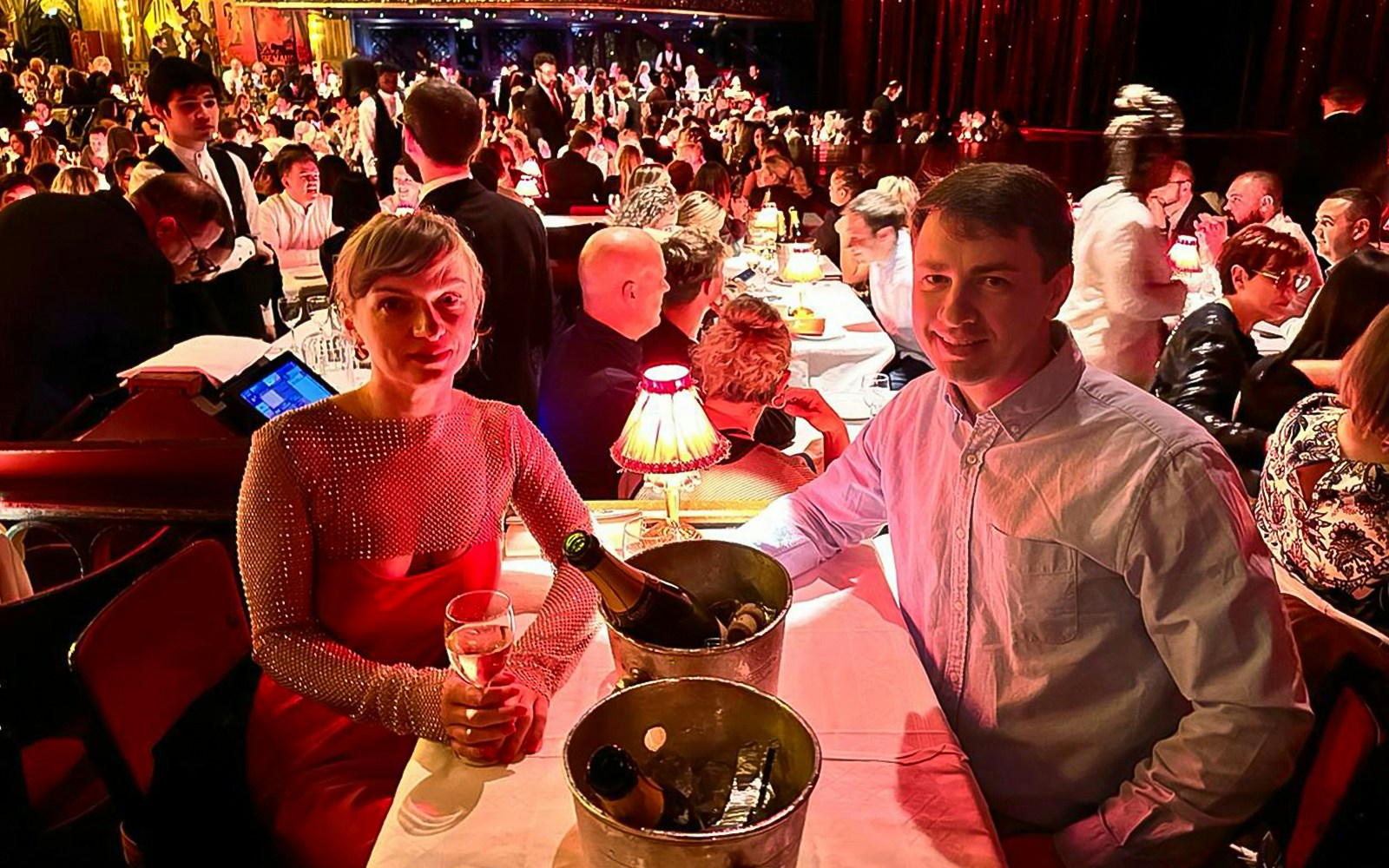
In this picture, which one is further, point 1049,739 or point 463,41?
point 463,41

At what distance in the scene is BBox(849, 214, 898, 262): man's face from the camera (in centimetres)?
439

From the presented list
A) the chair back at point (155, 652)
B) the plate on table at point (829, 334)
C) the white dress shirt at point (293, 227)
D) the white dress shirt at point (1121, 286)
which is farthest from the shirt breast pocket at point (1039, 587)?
the white dress shirt at point (293, 227)

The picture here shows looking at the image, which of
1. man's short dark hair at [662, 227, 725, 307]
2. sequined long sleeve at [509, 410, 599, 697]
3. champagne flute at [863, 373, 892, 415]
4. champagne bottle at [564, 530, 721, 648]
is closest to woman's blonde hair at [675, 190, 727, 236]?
man's short dark hair at [662, 227, 725, 307]

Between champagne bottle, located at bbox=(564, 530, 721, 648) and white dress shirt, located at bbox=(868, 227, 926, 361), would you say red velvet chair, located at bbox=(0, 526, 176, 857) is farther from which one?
white dress shirt, located at bbox=(868, 227, 926, 361)

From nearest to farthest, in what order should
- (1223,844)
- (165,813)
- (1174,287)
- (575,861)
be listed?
(575,861) < (1223,844) < (165,813) < (1174,287)

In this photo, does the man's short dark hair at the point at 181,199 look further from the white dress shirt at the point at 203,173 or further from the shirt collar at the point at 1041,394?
the shirt collar at the point at 1041,394

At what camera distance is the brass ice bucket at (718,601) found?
1.04 m

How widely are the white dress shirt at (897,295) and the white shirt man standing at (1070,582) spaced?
2914 millimetres

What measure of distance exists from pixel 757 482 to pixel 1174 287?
2.53 m

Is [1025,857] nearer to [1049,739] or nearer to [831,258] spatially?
[1049,739]

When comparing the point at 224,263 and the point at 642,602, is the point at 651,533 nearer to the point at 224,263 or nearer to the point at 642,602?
the point at 642,602

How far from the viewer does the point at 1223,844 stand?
4.11ft

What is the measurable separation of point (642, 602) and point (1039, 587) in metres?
0.54

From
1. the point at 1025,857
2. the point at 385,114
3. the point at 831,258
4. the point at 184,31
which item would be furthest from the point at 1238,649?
the point at 184,31
